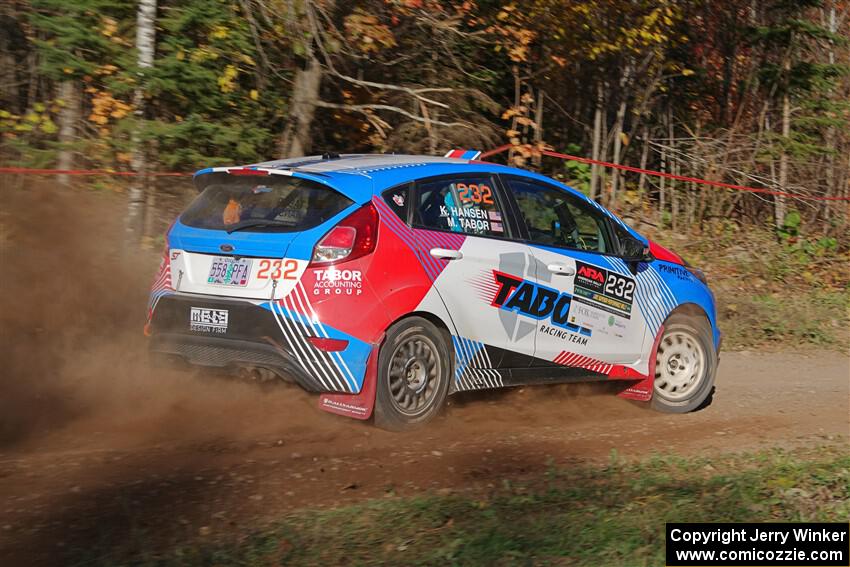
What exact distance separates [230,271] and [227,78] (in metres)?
6.19

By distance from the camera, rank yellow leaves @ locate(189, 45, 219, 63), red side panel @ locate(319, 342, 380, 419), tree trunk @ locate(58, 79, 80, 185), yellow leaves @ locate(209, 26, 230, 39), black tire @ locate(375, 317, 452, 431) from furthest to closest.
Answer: yellow leaves @ locate(209, 26, 230, 39)
yellow leaves @ locate(189, 45, 219, 63)
tree trunk @ locate(58, 79, 80, 185)
black tire @ locate(375, 317, 452, 431)
red side panel @ locate(319, 342, 380, 419)

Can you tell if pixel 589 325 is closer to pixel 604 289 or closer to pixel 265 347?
pixel 604 289

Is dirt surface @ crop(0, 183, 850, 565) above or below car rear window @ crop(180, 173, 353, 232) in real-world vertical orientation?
below

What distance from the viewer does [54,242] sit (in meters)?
9.35

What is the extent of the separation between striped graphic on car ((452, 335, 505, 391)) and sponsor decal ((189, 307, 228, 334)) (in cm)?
154

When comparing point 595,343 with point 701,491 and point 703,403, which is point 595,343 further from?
point 701,491

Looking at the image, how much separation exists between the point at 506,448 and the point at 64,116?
7.60m

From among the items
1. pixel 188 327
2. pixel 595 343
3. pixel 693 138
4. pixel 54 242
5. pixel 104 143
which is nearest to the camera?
pixel 188 327

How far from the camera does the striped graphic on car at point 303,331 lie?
243 inches

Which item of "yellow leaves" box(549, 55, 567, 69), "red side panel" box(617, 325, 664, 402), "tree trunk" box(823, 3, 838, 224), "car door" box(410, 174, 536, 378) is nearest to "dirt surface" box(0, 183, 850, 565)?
"red side panel" box(617, 325, 664, 402)

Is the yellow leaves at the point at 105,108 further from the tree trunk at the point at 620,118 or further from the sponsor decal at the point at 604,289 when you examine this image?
the tree trunk at the point at 620,118

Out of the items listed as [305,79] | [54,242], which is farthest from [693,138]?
[54,242]

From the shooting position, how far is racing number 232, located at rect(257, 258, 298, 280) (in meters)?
6.18

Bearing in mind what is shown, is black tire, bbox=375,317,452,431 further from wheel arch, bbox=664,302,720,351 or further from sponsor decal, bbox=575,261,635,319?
wheel arch, bbox=664,302,720,351
